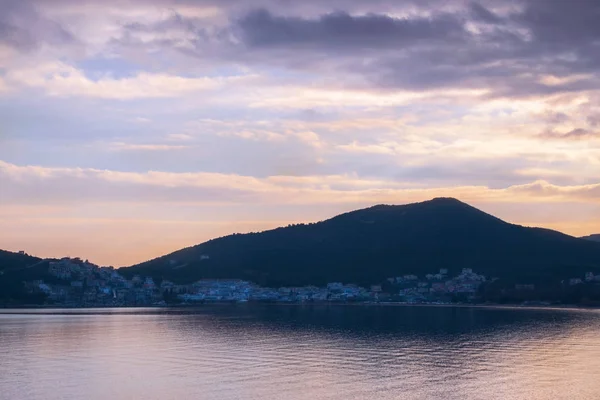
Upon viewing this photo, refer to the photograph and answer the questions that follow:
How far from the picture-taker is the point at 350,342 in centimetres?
7538

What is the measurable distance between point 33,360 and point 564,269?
536ft

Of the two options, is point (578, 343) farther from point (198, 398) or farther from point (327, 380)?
point (198, 398)

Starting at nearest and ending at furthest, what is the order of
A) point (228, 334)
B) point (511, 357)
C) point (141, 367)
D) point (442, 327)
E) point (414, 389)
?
point (414, 389), point (141, 367), point (511, 357), point (228, 334), point (442, 327)

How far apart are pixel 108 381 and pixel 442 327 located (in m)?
56.7

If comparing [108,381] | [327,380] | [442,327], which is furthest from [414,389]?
[442,327]

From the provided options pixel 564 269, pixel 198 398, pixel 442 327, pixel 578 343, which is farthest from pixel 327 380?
pixel 564 269

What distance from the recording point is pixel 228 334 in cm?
8431

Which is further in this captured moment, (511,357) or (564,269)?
(564,269)

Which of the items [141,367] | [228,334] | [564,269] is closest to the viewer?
[141,367]

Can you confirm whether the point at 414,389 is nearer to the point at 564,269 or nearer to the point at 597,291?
the point at 597,291

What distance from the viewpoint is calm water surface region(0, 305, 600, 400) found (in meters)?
45.7

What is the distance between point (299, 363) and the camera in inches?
2259

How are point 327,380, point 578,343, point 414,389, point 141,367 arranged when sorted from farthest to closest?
1. point 578,343
2. point 141,367
3. point 327,380
4. point 414,389

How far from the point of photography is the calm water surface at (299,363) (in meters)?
45.7
